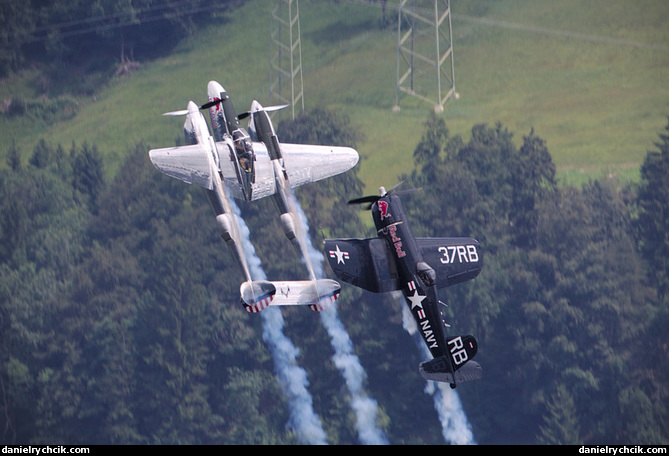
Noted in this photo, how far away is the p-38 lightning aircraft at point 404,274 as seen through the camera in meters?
70.9

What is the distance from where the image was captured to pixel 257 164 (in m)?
75.6

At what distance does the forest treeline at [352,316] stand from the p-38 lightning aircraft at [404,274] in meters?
63.6

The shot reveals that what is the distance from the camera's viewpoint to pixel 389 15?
173125 millimetres

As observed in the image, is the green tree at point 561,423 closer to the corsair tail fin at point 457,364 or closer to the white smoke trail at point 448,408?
the white smoke trail at point 448,408

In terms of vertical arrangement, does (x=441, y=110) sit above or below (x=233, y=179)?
below

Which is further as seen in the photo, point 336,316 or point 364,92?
point 364,92

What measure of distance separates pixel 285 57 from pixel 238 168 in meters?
99.0

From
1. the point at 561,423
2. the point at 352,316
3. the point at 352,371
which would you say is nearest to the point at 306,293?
the point at 561,423

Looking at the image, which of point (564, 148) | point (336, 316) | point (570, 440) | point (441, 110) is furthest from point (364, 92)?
point (570, 440)

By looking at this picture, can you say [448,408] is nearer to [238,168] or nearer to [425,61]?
[425,61]

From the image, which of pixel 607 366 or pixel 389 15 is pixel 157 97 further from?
pixel 607 366

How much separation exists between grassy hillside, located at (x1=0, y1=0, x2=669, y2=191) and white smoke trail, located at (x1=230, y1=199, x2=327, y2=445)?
21.3 meters

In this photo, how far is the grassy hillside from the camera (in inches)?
6181

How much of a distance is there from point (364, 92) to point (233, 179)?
289 ft
